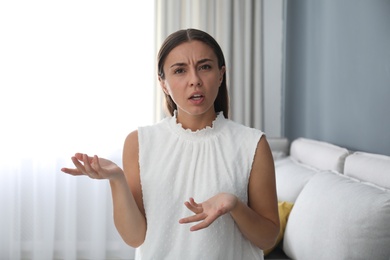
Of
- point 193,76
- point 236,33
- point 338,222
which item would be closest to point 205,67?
point 193,76

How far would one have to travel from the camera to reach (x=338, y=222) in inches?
74.2

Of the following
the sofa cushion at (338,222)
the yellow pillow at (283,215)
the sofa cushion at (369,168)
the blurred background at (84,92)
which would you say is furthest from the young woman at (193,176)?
the blurred background at (84,92)

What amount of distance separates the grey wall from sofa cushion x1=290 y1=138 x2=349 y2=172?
0.11 metres

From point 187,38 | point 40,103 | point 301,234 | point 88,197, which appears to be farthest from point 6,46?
point 187,38

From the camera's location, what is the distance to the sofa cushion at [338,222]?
1730 millimetres

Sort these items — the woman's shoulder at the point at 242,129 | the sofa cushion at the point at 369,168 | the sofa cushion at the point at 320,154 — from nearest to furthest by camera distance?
the woman's shoulder at the point at 242,129 < the sofa cushion at the point at 369,168 < the sofa cushion at the point at 320,154

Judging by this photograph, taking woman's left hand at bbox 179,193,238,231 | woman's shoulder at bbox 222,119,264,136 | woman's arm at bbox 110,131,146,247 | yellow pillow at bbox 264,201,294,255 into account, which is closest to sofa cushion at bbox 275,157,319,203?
yellow pillow at bbox 264,201,294,255

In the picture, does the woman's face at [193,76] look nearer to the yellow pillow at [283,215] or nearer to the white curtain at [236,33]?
the yellow pillow at [283,215]

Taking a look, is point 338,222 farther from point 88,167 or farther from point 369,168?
point 88,167

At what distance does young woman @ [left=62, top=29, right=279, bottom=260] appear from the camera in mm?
1333

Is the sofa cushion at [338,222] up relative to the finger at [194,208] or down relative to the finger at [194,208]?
down

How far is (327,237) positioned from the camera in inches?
76.1

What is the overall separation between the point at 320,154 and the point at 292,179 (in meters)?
0.19

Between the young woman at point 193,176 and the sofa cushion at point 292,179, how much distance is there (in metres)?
1.28
